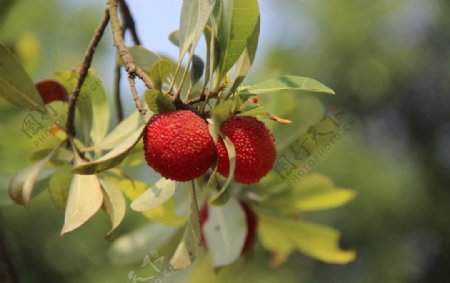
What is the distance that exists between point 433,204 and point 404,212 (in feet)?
3.53

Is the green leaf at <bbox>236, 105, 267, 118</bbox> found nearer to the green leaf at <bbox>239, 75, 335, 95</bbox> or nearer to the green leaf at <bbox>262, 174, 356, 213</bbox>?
the green leaf at <bbox>239, 75, 335, 95</bbox>

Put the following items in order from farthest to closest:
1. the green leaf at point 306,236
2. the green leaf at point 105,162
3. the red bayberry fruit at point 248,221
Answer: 1. the green leaf at point 306,236
2. the red bayberry fruit at point 248,221
3. the green leaf at point 105,162

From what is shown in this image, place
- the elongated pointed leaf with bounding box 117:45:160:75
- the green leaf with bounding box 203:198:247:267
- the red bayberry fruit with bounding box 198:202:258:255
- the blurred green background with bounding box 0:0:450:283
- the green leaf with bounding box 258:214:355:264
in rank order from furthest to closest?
the blurred green background with bounding box 0:0:450:283 → the green leaf with bounding box 258:214:355:264 → the red bayberry fruit with bounding box 198:202:258:255 → the green leaf with bounding box 203:198:247:267 → the elongated pointed leaf with bounding box 117:45:160:75

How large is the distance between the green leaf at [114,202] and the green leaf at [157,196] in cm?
2

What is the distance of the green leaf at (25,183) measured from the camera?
74 centimetres

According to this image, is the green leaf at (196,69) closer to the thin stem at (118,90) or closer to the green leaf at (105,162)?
the green leaf at (105,162)

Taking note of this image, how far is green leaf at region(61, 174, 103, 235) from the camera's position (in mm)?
662

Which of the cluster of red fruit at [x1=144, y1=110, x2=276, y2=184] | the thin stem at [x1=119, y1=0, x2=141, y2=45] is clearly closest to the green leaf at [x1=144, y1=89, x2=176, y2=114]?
the cluster of red fruit at [x1=144, y1=110, x2=276, y2=184]

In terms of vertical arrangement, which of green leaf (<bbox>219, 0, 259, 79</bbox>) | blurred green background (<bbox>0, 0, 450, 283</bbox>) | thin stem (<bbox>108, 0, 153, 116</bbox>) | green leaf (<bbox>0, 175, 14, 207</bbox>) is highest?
green leaf (<bbox>219, 0, 259, 79</bbox>)

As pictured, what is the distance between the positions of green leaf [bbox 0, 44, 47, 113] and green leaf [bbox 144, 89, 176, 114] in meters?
0.18

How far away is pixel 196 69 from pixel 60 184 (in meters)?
0.23

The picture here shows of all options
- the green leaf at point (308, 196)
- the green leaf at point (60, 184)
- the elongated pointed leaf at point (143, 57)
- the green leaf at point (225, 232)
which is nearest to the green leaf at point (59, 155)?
the green leaf at point (60, 184)

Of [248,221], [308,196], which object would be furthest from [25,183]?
[308,196]

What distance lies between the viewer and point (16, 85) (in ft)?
2.43
